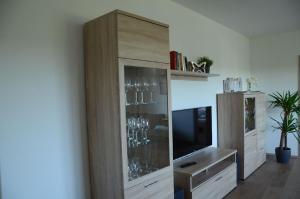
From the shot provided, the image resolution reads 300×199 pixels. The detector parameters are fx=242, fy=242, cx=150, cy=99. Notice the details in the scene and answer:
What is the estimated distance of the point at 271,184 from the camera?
11.9ft

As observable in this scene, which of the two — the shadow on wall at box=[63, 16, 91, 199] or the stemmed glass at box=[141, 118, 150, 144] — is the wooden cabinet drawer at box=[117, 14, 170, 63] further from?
the stemmed glass at box=[141, 118, 150, 144]

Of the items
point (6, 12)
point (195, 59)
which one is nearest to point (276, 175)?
point (195, 59)

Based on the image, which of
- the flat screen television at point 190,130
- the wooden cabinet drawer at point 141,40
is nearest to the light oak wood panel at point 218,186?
the flat screen television at point 190,130

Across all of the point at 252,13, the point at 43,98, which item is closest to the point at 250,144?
the point at 252,13

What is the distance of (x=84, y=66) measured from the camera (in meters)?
2.04

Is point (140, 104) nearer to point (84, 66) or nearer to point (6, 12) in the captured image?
point (84, 66)

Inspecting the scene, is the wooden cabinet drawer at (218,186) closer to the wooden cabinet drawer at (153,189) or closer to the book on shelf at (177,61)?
the wooden cabinet drawer at (153,189)

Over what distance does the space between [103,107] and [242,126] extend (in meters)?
2.65

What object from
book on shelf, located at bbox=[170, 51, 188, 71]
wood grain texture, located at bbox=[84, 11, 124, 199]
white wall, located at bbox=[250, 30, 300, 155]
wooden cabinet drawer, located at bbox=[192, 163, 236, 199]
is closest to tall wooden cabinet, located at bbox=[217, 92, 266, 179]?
wooden cabinet drawer, located at bbox=[192, 163, 236, 199]

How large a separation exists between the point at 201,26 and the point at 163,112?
2.03m

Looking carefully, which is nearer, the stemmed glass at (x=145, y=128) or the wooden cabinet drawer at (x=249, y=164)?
the stemmed glass at (x=145, y=128)

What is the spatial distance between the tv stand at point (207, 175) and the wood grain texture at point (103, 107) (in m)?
1.02

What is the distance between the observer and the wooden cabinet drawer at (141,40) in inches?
70.0

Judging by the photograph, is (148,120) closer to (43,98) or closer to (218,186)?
(43,98)
